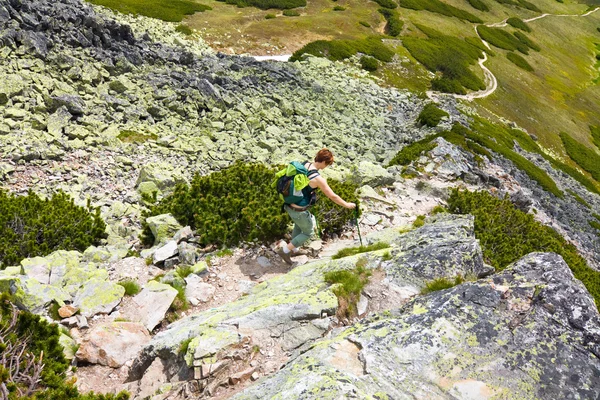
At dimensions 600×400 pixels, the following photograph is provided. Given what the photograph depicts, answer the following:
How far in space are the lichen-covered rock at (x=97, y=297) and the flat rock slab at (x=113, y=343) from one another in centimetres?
79

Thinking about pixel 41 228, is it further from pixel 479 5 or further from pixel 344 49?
pixel 479 5

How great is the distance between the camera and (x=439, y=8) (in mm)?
85000

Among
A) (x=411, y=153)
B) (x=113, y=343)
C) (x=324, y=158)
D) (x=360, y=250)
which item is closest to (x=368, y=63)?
(x=411, y=153)

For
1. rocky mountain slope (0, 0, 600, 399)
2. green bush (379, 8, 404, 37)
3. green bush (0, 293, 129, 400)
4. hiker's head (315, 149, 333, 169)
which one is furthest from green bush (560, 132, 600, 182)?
green bush (0, 293, 129, 400)

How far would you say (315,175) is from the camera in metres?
9.30

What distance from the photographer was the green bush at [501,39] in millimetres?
79750

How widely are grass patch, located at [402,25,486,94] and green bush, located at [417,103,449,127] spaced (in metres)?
15.3

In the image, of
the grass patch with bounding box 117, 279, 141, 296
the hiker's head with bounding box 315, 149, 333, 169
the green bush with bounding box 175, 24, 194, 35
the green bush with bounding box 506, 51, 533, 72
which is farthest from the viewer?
the green bush with bounding box 506, 51, 533, 72

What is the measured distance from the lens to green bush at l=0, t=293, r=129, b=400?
6.23 metres

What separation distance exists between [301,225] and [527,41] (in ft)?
327

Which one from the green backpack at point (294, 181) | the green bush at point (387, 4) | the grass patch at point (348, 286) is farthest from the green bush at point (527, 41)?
the grass patch at point (348, 286)

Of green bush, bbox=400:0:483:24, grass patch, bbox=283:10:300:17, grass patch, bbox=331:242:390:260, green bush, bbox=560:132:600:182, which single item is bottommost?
green bush, bbox=560:132:600:182

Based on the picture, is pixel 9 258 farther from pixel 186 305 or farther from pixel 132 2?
pixel 132 2

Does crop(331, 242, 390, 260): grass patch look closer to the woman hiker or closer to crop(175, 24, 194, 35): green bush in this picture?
the woman hiker
